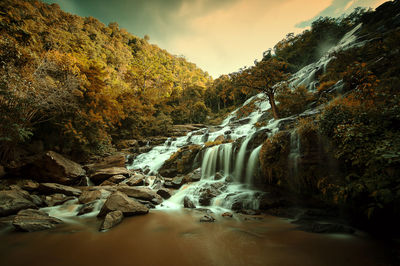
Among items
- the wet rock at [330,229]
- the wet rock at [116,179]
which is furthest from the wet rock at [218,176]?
the wet rock at [116,179]

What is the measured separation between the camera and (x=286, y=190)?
4965mm

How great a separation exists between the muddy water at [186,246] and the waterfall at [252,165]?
8.91 ft

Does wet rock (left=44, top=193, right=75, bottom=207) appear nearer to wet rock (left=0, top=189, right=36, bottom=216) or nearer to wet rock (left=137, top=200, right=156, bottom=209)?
wet rock (left=0, top=189, right=36, bottom=216)

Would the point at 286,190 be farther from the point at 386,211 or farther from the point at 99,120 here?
the point at 99,120

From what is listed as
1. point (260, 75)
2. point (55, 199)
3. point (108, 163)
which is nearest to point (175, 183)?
point (55, 199)

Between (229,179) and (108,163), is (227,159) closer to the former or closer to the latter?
(229,179)

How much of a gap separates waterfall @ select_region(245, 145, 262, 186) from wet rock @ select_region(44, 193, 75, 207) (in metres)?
7.04

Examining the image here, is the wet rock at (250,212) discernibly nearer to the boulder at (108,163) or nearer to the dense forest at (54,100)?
the dense forest at (54,100)

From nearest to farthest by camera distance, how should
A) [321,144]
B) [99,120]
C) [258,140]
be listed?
[321,144] → [258,140] → [99,120]

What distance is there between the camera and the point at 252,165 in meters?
6.48

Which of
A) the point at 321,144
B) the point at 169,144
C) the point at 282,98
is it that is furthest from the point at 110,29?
the point at 321,144

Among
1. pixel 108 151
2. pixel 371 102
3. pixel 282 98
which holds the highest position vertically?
pixel 282 98

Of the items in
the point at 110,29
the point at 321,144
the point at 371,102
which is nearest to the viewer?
the point at 371,102

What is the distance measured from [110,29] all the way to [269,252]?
69.7 meters
